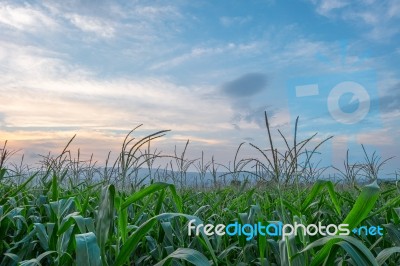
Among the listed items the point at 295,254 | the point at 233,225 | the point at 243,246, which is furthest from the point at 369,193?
the point at 233,225

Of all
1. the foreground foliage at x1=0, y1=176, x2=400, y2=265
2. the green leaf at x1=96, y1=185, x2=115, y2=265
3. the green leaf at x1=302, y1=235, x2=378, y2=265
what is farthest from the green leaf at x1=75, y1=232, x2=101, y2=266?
the green leaf at x1=302, y1=235, x2=378, y2=265

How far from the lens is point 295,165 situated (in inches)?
109

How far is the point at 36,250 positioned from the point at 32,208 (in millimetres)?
687

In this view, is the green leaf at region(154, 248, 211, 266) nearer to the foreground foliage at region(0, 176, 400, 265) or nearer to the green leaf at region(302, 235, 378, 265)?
the foreground foliage at region(0, 176, 400, 265)

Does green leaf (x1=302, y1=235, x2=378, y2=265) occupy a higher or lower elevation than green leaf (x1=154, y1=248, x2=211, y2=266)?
higher

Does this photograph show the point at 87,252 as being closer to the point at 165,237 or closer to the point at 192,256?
the point at 192,256

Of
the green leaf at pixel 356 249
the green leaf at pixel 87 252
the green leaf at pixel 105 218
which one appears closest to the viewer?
the green leaf at pixel 356 249

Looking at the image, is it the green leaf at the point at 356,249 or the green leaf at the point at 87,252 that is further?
the green leaf at the point at 87,252

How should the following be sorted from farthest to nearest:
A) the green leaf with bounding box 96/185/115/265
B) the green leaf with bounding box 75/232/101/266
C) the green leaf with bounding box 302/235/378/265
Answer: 1. the green leaf with bounding box 96/185/115/265
2. the green leaf with bounding box 75/232/101/266
3. the green leaf with bounding box 302/235/378/265

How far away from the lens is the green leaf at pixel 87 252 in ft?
6.37

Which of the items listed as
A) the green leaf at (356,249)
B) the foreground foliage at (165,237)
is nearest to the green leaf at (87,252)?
the foreground foliage at (165,237)

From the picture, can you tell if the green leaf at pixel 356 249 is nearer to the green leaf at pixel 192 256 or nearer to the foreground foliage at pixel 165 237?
the foreground foliage at pixel 165 237

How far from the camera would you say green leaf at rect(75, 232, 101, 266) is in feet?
6.37

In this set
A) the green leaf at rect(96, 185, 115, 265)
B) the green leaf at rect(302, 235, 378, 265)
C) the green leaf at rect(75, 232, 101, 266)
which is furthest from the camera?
the green leaf at rect(96, 185, 115, 265)
